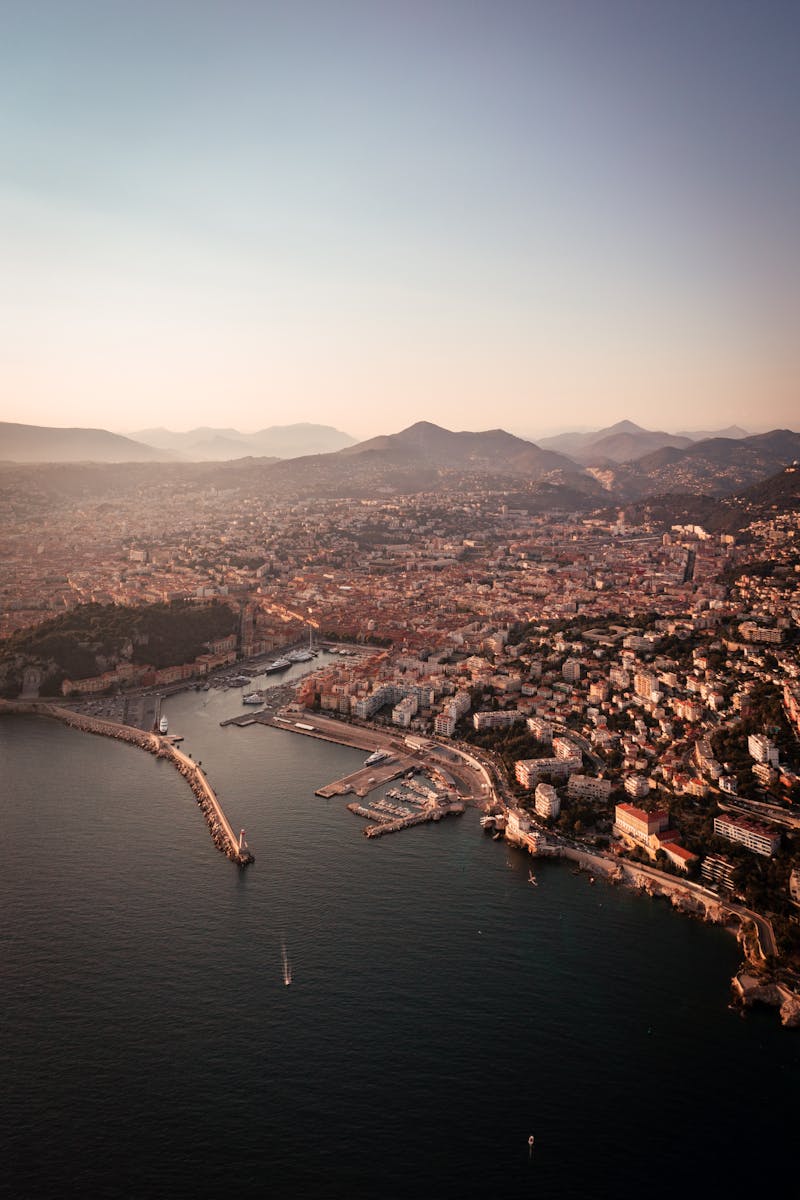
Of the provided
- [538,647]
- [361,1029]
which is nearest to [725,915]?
[361,1029]

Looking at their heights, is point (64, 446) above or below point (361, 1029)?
above

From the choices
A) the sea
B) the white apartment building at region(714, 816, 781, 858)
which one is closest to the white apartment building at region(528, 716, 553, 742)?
the sea

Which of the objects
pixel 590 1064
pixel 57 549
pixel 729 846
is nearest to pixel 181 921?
pixel 590 1064

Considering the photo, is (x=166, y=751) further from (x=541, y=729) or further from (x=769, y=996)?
(x=769, y=996)

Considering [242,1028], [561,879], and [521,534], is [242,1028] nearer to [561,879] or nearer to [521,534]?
[561,879]

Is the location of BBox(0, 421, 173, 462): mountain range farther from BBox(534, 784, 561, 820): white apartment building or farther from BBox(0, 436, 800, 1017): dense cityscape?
BBox(534, 784, 561, 820): white apartment building
